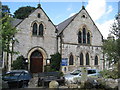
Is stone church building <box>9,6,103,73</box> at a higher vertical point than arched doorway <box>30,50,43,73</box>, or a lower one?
higher

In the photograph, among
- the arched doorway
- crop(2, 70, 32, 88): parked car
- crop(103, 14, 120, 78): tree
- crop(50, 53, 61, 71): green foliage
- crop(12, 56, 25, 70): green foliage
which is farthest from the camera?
the arched doorway

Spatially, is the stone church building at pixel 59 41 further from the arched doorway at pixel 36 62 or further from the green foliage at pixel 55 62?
the green foliage at pixel 55 62

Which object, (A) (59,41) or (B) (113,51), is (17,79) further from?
(A) (59,41)

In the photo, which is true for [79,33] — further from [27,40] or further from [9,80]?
[9,80]

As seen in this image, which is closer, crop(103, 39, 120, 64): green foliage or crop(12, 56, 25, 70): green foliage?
crop(103, 39, 120, 64): green foliage

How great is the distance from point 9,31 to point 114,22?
914cm

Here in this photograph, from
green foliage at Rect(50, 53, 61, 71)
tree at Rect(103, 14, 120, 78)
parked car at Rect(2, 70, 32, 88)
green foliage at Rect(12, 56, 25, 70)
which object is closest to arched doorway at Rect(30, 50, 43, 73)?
green foliage at Rect(50, 53, 61, 71)

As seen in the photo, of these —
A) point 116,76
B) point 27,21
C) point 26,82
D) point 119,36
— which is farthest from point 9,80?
point 27,21

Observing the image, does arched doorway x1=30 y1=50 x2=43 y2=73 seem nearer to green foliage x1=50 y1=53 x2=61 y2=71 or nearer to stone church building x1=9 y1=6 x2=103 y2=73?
stone church building x1=9 y1=6 x2=103 y2=73

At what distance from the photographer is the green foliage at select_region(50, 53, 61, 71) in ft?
74.9

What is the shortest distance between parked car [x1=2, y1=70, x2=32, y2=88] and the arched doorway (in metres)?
8.31

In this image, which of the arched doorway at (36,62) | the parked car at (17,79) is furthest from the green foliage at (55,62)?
the parked car at (17,79)

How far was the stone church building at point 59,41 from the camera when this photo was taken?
22828mm

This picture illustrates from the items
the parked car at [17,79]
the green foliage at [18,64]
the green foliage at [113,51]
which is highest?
the green foliage at [113,51]
